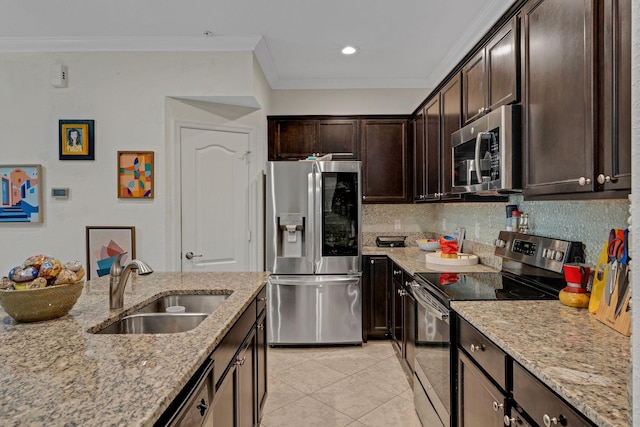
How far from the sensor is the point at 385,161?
13.4 feet

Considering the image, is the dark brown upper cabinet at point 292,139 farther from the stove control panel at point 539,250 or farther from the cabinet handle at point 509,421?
the cabinet handle at point 509,421

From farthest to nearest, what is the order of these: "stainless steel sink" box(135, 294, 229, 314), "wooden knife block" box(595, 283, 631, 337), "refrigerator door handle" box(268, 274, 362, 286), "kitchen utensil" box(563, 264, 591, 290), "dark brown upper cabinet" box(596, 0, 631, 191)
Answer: "refrigerator door handle" box(268, 274, 362, 286)
"stainless steel sink" box(135, 294, 229, 314)
"kitchen utensil" box(563, 264, 591, 290)
"wooden knife block" box(595, 283, 631, 337)
"dark brown upper cabinet" box(596, 0, 631, 191)

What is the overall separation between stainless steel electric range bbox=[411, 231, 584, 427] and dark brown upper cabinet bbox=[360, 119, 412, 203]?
1.64 meters

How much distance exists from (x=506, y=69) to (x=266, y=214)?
2.33 metres

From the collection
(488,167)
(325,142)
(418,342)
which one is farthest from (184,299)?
(325,142)

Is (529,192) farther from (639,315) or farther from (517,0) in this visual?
(639,315)

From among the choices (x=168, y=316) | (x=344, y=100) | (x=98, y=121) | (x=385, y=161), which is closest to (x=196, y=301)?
(x=168, y=316)

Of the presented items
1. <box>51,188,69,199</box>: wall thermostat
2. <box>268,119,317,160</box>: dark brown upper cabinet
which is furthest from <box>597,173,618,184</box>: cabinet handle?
<box>51,188,69,199</box>: wall thermostat

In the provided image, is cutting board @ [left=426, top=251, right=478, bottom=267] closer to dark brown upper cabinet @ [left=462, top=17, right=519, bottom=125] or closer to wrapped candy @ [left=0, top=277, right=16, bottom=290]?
dark brown upper cabinet @ [left=462, top=17, right=519, bottom=125]

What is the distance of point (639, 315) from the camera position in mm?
537

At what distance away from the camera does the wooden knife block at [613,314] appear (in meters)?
1.28

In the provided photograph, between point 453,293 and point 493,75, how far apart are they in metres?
1.21

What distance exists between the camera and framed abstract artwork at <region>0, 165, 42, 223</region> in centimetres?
325

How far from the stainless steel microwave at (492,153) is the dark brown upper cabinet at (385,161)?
1.59 m
